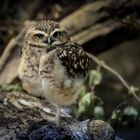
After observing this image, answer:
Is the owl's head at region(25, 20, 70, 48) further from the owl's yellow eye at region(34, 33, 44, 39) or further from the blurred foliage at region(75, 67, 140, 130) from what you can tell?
the blurred foliage at region(75, 67, 140, 130)

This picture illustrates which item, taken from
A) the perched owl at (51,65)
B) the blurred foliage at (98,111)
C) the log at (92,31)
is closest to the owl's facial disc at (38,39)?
the perched owl at (51,65)

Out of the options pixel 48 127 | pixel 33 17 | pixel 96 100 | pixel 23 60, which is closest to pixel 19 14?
pixel 33 17

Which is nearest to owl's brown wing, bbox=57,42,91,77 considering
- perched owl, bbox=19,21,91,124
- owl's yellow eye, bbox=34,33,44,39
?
perched owl, bbox=19,21,91,124

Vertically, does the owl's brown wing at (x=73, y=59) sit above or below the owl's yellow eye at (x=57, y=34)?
below

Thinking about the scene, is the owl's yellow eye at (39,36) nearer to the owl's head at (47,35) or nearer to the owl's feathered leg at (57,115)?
the owl's head at (47,35)

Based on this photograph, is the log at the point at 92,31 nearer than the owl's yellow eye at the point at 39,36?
No

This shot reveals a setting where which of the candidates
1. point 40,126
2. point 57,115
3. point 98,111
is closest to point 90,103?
point 98,111
